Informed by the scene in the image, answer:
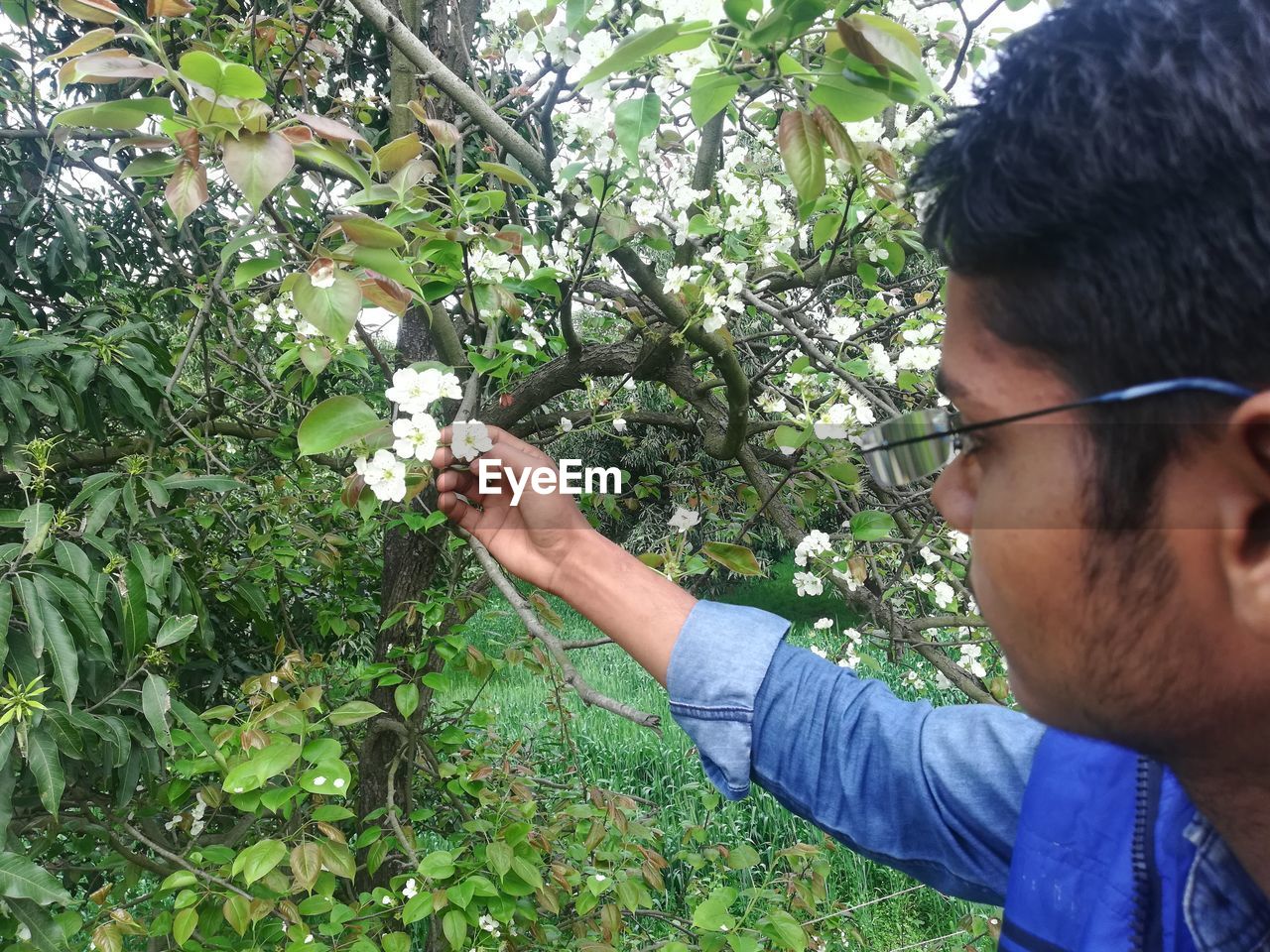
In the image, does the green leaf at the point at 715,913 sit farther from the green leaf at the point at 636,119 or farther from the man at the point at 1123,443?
the green leaf at the point at 636,119

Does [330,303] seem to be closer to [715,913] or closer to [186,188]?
[186,188]

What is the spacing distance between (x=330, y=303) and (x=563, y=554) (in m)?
0.51

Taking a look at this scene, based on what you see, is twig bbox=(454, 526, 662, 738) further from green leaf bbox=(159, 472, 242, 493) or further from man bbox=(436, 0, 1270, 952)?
green leaf bbox=(159, 472, 242, 493)

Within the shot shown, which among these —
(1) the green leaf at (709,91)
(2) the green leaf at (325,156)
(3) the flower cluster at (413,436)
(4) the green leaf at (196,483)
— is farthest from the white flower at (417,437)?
(4) the green leaf at (196,483)

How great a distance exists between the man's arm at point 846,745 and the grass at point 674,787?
1.16m

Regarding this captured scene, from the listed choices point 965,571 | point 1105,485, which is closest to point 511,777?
point 965,571

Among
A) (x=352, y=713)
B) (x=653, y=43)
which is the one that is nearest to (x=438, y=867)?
(x=352, y=713)

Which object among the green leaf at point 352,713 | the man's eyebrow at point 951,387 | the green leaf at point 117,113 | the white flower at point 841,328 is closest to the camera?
the man's eyebrow at point 951,387

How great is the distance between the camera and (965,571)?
2.03 m

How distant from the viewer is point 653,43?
0.77m

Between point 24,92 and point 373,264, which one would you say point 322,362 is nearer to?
point 373,264

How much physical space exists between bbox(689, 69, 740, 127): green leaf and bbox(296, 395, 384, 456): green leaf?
1.96 ft

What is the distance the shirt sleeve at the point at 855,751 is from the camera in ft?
3.29

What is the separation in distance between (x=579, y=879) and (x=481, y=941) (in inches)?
9.6
